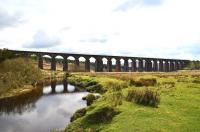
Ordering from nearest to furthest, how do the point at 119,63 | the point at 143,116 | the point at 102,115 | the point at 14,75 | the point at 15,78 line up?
the point at 143,116, the point at 102,115, the point at 15,78, the point at 14,75, the point at 119,63

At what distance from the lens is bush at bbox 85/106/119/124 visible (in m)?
20.1

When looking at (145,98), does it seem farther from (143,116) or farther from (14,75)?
(14,75)

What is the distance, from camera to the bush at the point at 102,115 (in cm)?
2009

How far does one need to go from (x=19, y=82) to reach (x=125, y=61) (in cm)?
10145

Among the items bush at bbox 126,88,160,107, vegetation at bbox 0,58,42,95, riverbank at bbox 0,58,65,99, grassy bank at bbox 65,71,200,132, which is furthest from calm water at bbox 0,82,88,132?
vegetation at bbox 0,58,42,95

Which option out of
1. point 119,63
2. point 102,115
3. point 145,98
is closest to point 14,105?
point 145,98

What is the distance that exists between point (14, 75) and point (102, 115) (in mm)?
42489

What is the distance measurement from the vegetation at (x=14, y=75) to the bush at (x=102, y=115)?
97.7ft

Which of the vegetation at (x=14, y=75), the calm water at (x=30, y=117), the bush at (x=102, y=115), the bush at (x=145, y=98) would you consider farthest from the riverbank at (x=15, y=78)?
the bush at (x=102, y=115)

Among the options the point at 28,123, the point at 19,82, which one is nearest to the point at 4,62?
the point at 19,82

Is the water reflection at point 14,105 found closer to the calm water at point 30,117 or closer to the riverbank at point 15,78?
the calm water at point 30,117

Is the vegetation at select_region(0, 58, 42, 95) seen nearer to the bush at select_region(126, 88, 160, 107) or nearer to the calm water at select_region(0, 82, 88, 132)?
the calm water at select_region(0, 82, 88, 132)

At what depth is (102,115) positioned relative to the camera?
20.7m

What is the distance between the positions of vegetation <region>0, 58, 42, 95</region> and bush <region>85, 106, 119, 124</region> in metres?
29.8
